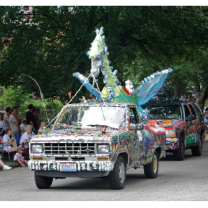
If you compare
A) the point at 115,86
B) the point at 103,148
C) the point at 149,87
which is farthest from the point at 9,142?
the point at 103,148

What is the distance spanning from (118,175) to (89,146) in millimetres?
835

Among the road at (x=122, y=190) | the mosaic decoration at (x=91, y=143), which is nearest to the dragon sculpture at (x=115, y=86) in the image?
the road at (x=122, y=190)

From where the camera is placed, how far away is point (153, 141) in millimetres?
11133

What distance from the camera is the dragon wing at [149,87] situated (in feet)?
52.3

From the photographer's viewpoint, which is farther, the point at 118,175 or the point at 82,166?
the point at 118,175

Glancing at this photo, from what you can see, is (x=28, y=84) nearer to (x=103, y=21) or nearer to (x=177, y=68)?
(x=103, y=21)

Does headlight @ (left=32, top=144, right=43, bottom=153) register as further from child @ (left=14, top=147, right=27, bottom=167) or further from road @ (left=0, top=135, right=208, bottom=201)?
child @ (left=14, top=147, right=27, bottom=167)

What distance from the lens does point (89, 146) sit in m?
8.57

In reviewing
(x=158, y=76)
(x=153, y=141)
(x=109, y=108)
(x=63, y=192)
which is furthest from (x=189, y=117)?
(x=63, y=192)

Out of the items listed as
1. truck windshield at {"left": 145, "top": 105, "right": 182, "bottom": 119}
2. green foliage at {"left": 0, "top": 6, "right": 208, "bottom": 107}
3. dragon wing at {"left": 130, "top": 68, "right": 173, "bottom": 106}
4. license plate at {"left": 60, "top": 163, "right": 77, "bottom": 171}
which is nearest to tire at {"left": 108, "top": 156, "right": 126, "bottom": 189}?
license plate at {"left": 60, "top": 163, "right": 77, "bottom": 171}

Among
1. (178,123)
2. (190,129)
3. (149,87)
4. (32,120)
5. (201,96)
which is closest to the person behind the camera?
(178,123)

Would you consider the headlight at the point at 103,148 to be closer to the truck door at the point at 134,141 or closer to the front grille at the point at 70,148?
the front grille at the point at 70,148

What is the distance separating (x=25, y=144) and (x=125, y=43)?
985cm

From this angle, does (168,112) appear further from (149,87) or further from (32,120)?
(32,120)
